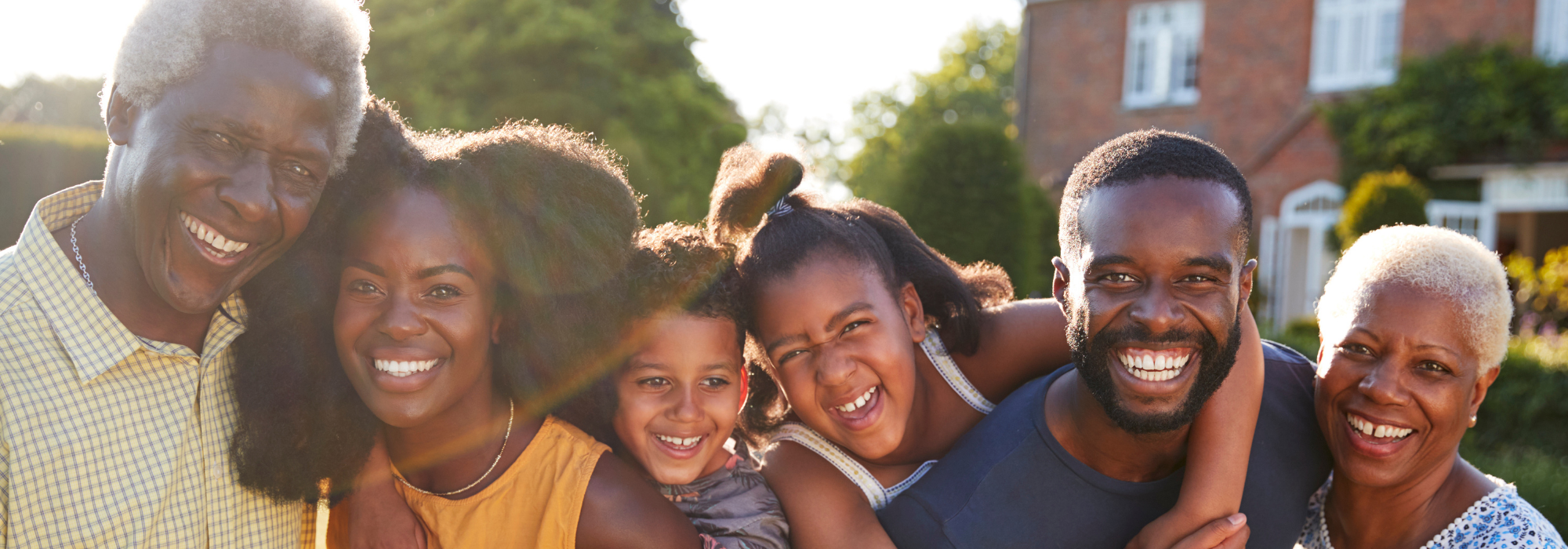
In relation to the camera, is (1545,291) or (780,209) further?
(1545,291)

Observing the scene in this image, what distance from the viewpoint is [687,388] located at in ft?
9.37

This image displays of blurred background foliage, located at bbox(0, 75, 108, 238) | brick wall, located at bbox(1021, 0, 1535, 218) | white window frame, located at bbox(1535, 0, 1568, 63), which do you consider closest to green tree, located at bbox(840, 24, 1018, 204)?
brick wall, located at bbox(1021, 0, 1535, 218)

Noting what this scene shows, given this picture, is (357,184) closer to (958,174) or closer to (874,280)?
(874,280)

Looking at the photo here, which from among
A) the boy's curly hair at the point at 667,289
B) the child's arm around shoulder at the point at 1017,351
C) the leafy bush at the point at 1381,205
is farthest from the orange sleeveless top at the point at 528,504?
the leafy bush at the point at 1381,205

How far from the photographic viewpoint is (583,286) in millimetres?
2828

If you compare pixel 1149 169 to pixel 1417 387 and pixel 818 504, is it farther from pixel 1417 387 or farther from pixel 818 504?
pixel 818 504

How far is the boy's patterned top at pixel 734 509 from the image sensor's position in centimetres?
279

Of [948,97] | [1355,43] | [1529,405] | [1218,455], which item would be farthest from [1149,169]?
[948,97]

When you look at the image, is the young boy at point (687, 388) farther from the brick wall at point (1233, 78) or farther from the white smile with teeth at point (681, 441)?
the brick wall at point (1233, 78)

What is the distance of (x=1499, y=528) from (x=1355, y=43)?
1573 cm

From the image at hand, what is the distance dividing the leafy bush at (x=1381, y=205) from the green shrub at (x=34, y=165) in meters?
13.9

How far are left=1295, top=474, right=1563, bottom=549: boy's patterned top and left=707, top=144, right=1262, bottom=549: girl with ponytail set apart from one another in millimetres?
595

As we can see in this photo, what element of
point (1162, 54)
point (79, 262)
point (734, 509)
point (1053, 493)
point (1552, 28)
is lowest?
point (734, 509)

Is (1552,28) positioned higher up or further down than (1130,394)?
higher up
